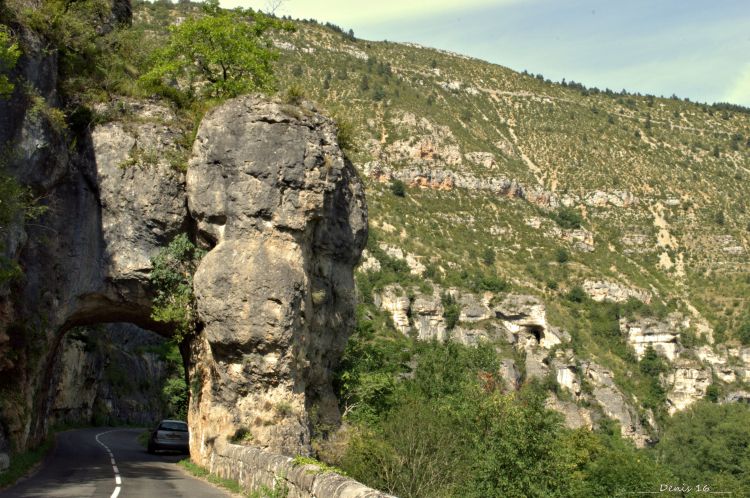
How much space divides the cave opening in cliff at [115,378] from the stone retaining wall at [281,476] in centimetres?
2028

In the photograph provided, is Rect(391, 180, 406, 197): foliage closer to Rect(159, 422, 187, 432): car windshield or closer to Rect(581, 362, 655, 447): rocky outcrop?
Rect(581, 362, 655, 447): rocky outcrop

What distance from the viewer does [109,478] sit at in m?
19.3

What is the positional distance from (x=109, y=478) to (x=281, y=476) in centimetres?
731

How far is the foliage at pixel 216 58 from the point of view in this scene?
1096 inches

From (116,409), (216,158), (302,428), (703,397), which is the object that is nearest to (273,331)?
(302,428)

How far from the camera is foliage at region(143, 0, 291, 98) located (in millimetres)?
27844

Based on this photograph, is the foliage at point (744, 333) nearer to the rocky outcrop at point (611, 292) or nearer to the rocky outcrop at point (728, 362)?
the rocky outcrop at point (728, 362)

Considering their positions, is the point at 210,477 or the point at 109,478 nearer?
the point at 109,478

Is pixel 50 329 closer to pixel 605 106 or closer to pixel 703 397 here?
pixel 703 397

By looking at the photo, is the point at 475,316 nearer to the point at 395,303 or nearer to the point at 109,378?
the point at 395,303

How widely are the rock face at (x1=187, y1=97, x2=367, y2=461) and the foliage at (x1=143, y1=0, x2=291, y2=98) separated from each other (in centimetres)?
450

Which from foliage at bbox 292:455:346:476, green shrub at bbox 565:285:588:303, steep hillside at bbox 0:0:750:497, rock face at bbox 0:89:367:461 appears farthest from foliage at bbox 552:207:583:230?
foliage at bbox 292:455:346:476

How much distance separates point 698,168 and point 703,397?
1561 inches

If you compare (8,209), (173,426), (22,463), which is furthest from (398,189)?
(8,209)
